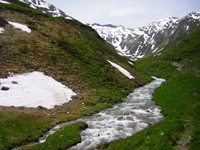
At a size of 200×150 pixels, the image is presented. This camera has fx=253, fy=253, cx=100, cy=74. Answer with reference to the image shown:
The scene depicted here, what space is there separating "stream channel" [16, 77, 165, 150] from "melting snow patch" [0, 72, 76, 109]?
6637 millimetres

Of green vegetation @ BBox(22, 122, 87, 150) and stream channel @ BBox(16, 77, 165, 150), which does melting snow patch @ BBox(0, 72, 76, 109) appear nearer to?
stream channel @ BBox(16, 77, 165, 150)

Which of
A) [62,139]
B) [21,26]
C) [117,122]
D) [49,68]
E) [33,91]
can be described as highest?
[21,26]

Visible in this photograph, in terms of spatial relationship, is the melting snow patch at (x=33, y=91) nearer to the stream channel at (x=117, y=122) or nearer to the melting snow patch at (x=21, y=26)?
the stream channel at (x=117, y=122)

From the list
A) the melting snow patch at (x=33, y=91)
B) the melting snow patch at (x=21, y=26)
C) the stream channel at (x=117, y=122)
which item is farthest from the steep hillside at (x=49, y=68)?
the stream channel at (x=117, y=122)

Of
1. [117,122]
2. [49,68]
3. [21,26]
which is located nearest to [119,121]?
[117,122]

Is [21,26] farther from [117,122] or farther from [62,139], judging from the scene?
[62,139]

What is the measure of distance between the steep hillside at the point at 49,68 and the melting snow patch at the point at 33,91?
1450 millimetres

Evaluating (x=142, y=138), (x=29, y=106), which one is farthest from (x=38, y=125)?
(x=142, y=138)

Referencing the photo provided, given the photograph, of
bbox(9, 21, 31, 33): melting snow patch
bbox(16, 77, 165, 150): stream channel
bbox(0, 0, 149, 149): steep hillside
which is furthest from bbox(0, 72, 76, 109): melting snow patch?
bbox(9, 21, 31, 33): melting snow patch

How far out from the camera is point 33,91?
131 feet

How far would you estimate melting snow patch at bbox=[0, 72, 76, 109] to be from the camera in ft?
117

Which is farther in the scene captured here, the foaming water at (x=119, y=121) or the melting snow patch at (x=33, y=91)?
the melting snow patch at (x=33, y=91)

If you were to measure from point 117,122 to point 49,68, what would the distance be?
78.3 ft

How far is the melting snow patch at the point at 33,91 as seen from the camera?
117 feet
